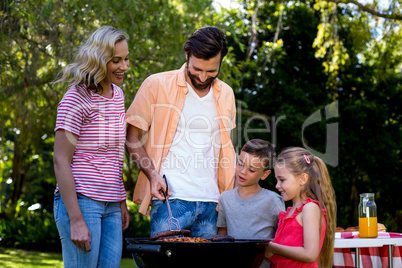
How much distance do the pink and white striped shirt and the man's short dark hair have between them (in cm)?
51

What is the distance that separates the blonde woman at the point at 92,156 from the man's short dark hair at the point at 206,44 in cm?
35

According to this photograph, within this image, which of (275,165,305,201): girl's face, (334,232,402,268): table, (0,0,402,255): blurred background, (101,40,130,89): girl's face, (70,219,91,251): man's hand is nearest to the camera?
(70,219,91,251): man's hand

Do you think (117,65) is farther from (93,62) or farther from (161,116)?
(161,116)

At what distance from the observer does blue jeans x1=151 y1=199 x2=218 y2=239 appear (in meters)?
2.39

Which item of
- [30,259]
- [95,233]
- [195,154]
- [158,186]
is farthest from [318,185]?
[30,259]

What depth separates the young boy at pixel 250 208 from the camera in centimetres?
254

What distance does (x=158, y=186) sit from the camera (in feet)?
7.75

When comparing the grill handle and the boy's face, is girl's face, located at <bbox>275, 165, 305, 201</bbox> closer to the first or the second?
the boy's face

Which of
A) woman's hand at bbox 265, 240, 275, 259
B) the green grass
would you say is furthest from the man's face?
the green grass

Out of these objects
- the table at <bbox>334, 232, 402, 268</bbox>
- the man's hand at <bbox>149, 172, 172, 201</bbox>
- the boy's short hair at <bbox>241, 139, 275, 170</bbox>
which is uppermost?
the boy's short hair at <bbox>241, 139, 275, 170</bbox>

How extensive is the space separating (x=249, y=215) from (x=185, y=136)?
520mm

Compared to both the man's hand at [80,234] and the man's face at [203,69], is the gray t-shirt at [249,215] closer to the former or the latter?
the man's face at [203,69]

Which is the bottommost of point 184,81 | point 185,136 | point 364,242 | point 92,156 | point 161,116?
point 364,242

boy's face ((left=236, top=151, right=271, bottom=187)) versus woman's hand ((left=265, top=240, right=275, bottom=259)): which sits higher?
boy's face ((left=236, top=151, right=271, bottom=187))
